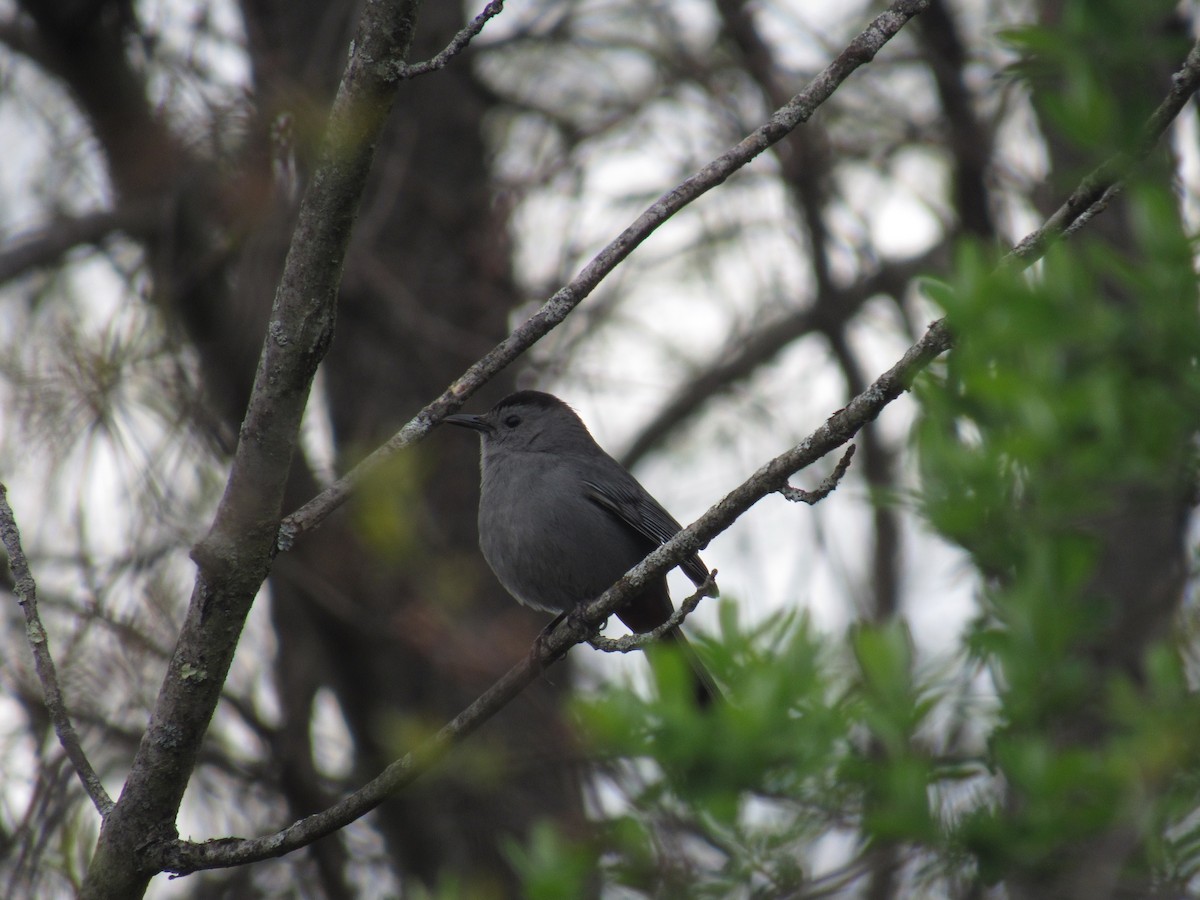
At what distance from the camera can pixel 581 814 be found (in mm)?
5973

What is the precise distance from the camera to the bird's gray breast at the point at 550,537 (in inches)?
218

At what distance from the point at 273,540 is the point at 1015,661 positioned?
2.12 meters

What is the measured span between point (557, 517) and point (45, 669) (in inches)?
113

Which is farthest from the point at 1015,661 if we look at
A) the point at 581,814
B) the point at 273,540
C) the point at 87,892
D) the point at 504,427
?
the point at 504,427

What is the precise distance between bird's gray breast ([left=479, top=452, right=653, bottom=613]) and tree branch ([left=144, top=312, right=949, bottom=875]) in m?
2.01

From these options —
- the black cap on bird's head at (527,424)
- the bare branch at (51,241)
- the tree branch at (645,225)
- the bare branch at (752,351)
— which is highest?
the bare branch at (51,241)

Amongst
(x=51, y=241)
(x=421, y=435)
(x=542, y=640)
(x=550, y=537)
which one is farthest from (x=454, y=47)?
(x=51, y=241)

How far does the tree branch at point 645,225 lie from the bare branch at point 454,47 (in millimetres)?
624

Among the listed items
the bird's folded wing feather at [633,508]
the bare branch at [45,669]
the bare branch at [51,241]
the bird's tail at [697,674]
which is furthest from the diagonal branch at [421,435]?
the bare branch at [51,241]

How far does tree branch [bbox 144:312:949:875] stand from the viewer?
304 centimetres

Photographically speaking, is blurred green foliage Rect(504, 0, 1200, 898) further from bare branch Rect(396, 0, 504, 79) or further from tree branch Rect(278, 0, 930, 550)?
bare branch Rect(396, 0, 504, 79)

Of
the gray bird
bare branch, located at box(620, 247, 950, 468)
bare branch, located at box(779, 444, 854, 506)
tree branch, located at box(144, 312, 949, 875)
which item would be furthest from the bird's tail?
bare branch, located at box(620, 247, 950, 468)

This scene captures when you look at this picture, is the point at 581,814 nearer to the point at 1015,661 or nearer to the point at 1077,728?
the point at 1077,728

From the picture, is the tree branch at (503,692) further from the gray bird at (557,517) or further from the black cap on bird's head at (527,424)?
the black cap on bird's head at (527,424)
